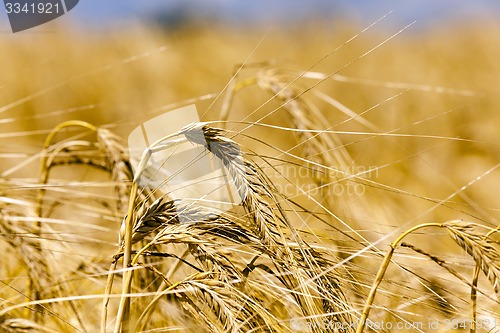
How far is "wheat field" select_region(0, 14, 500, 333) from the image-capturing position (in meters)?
0.63

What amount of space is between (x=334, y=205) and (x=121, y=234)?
602 mm

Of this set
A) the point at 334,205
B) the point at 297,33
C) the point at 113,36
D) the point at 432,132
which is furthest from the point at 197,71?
the point at 334,205

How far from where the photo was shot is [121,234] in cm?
65

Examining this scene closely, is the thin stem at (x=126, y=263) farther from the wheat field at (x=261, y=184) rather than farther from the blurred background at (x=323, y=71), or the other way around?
the blurred background at (x=323, y=71)

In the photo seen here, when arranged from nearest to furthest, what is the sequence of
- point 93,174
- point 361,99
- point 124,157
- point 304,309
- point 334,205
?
point 304,309, point 124,157, point 334,205, point 93,174, point 361,99

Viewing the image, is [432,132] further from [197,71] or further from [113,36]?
[113,36]
